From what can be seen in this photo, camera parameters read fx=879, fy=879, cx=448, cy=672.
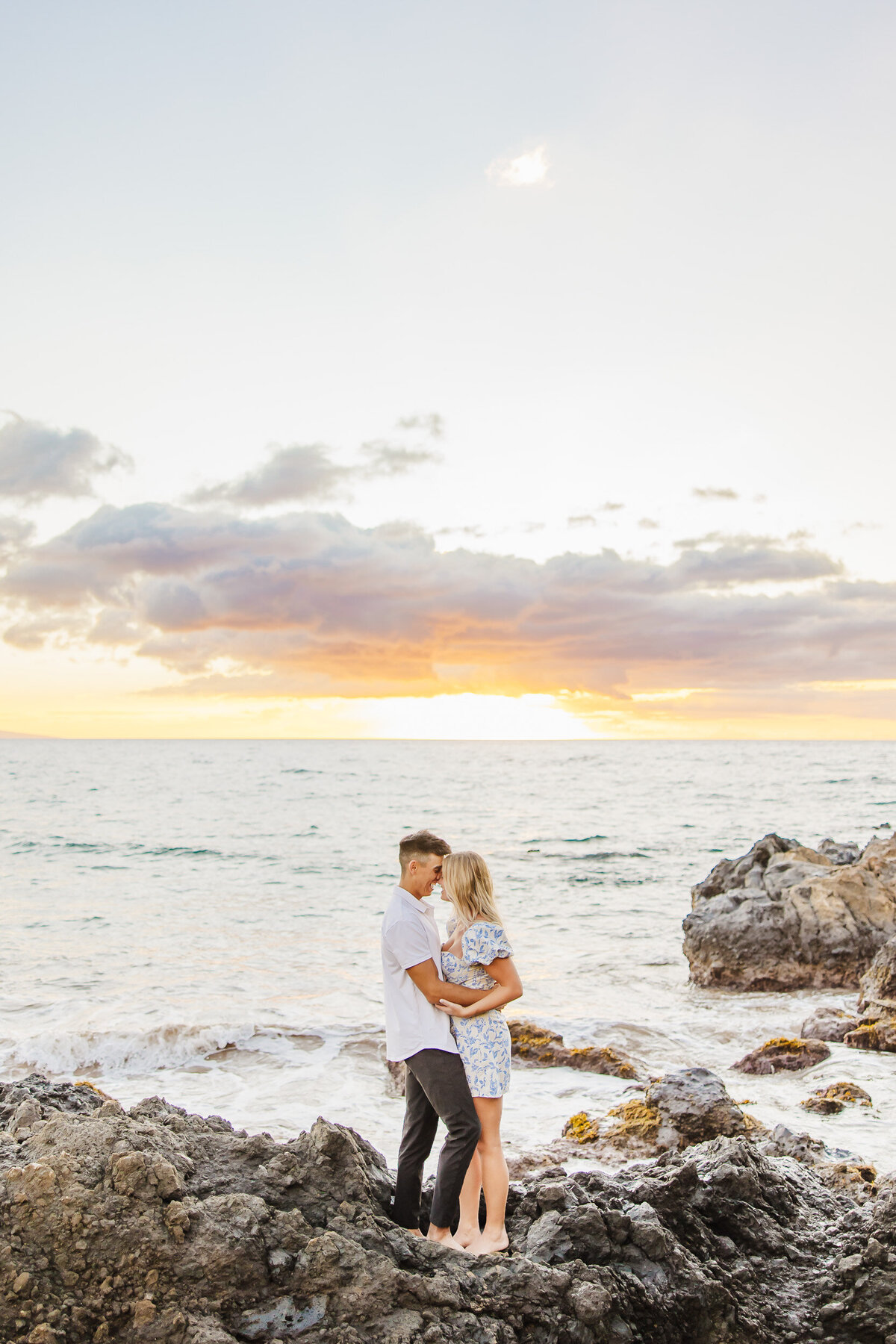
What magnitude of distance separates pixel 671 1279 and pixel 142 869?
27.3 metres

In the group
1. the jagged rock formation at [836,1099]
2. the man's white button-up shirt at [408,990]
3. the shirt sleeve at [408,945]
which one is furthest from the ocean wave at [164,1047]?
the shirt sleeve at [408,945]

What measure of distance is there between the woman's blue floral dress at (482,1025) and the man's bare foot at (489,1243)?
559 mm

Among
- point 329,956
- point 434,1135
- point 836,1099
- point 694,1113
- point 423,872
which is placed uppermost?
point 423,872

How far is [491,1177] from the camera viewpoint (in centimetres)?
398

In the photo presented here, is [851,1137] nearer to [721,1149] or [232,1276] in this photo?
[721,1149]

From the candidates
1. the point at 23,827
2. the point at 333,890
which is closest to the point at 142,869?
the point at 333,890

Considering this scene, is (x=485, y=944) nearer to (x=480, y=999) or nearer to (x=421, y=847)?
(x=480, y=999)

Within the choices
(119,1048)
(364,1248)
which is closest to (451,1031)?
(364,1248)

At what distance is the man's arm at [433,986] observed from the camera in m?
4.15

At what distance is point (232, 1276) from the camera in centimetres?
322

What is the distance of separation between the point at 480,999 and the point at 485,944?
0.27 m

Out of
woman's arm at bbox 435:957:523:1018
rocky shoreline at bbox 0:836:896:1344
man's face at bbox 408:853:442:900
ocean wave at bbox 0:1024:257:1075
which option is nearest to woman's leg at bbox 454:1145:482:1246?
rocky shoreline at bbox 0:836:896:1344

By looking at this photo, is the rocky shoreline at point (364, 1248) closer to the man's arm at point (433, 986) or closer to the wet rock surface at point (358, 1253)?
the wet rock surface at point (358, 1253)

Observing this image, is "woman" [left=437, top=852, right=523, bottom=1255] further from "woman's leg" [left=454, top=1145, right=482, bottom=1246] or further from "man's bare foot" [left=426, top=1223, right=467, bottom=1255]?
"man's bare foot" [left=426, top=1223, right=467, bottom=1255]
